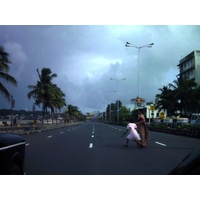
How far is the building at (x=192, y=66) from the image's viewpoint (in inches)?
2761

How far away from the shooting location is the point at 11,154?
15.4ft

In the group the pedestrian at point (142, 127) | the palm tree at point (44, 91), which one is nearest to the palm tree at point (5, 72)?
the pedestrian at point (142, 127)

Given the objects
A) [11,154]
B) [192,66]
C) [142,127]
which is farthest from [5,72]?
[192,66]

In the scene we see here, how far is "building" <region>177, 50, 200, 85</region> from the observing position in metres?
70.1

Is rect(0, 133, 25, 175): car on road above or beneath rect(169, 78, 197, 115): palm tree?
beneath

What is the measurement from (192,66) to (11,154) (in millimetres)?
71392

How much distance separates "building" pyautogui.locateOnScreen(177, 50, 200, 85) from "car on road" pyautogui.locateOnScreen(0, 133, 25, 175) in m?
63.7

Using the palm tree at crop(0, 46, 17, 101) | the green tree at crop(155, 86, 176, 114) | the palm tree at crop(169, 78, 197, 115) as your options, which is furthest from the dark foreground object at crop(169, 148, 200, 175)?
the green tree at crop(155, 86, 176, 114)

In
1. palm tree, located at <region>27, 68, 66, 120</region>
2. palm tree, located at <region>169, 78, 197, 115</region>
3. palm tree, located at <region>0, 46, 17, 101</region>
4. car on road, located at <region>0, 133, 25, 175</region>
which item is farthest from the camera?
palm tree, located at <region>169, 78, 197, 115</region>

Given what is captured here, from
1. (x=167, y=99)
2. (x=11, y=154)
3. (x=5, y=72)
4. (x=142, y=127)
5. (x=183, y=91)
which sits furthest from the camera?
(x=167, y=99)

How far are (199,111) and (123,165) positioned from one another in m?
48.1

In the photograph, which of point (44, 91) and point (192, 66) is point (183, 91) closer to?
point (192, 66)

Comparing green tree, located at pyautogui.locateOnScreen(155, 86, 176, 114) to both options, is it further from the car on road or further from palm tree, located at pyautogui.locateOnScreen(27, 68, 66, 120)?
the car on road
